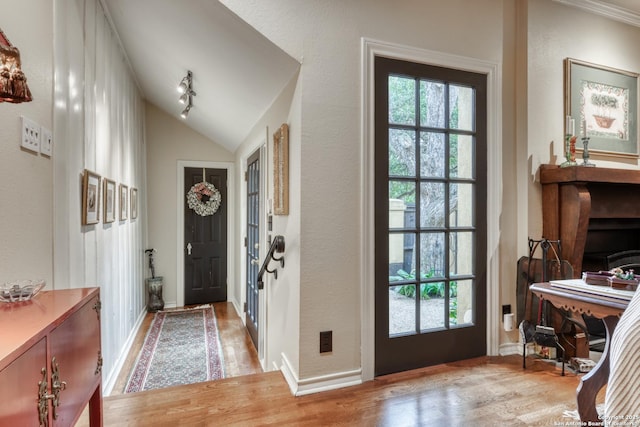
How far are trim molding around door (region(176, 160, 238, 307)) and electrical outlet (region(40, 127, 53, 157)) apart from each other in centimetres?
347

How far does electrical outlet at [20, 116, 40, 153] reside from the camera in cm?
132

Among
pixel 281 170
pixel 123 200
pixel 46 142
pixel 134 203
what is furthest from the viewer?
pixel 134 203

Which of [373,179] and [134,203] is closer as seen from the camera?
[373,179]

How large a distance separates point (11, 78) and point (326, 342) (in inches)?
72.2

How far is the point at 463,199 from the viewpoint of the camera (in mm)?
2373

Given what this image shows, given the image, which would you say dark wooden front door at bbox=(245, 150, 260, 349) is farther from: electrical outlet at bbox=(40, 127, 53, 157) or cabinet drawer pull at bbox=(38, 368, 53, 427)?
cabinet drawer pull at bbox=(38, 368, 53, 427)

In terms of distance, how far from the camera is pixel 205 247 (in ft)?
16.8

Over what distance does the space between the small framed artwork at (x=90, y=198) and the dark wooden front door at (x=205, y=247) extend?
269 centimetres

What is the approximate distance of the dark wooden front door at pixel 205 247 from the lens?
500 cm

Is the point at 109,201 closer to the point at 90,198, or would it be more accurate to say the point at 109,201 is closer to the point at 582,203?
the point at 90,198

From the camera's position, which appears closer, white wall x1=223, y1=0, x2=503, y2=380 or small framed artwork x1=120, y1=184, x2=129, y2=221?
white wall x1=223, y1=0, x2=503, y2=380

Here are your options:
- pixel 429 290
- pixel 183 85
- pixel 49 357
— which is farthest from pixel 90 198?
pixel 429 290

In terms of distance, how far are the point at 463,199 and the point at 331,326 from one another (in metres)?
1.32

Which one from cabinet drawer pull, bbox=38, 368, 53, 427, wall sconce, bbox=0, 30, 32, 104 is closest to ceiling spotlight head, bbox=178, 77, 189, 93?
wall sconce, bbox=0, 30, 32, 104
